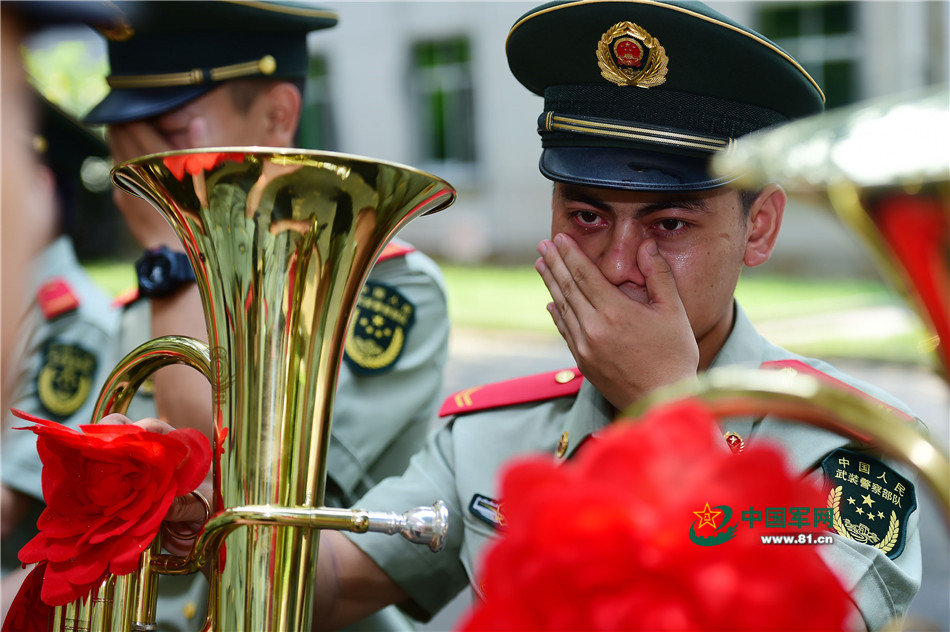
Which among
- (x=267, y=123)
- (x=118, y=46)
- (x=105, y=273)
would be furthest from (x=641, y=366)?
(x=105, y=273)

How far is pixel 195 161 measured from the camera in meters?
1.20

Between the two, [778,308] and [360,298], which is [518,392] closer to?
[360,298]

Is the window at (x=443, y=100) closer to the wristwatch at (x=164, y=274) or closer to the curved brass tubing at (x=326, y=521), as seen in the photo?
the wristwatch at (x=164, y=274)

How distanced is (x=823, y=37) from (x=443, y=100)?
551 centimetres

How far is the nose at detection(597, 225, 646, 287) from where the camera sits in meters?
1.54

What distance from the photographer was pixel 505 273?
14.1 m

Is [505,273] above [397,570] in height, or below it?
below

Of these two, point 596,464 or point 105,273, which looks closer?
point 596,464

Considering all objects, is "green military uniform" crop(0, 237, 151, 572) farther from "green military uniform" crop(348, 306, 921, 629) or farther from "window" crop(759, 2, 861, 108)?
"window" crop(759, 2, 861, 108)

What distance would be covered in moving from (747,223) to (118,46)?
1.57 meters

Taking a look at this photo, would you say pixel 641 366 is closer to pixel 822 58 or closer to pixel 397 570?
pixel 397 570

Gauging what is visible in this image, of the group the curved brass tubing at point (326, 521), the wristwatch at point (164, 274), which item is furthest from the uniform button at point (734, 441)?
the wristwatch at point (164, 274)

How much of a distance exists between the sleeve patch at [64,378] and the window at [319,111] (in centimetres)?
1197

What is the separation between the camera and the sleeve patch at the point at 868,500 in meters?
1.40
